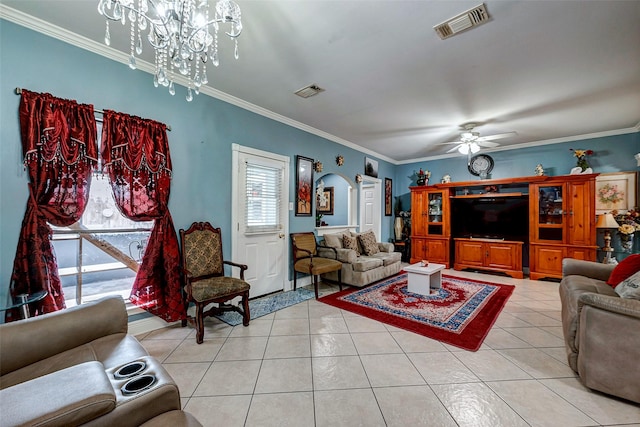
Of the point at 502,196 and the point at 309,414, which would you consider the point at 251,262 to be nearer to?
the point at 309,414

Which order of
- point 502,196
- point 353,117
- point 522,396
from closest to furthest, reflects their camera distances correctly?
point 522,396, point 353,117, point 502,196

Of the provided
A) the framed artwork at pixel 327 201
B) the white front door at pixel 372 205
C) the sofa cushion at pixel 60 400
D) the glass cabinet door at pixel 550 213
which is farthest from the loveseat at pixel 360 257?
the sofa cushion at pixel 60 400

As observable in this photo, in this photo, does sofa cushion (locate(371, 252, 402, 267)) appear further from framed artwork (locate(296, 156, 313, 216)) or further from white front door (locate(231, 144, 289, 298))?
white front door (locate(231, 144, 289, 298))

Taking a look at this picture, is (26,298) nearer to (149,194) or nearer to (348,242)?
(149,194)

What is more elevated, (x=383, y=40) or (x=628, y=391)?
(x=383, y=40)

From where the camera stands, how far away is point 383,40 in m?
2.23

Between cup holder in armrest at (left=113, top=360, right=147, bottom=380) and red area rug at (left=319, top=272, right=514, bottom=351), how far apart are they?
7.74 feet

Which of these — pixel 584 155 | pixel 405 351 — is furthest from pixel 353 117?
pixel 584 155

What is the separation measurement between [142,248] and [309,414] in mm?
2361

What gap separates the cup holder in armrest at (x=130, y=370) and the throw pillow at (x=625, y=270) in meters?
3.69

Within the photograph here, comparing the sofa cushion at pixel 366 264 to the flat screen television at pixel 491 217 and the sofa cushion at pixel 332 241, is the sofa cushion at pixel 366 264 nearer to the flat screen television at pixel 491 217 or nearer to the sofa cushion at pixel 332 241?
the sofa cushion at pixel 332 241

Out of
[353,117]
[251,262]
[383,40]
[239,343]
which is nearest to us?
[383,40]

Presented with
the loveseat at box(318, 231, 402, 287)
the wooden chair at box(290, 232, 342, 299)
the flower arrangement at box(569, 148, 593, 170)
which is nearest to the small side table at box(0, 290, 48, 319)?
the wooden chair at box(290, 232, 342, 299)

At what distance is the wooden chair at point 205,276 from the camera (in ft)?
8.13
